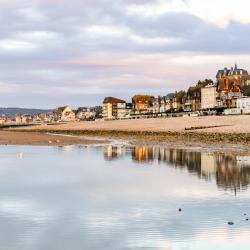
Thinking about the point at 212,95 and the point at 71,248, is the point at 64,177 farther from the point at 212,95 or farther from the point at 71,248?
the point at 212,95

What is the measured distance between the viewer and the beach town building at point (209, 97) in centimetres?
15112

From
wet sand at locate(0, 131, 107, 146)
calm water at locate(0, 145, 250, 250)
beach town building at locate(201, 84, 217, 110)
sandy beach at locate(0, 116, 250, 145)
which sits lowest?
calm water at locate(0, 145, 250, 250)

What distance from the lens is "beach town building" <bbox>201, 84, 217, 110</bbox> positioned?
5950 inches

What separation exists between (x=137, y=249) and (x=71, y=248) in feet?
3.98

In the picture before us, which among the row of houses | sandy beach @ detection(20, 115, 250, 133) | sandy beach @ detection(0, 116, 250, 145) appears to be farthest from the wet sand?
the row of houses

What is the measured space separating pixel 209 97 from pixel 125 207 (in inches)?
5586

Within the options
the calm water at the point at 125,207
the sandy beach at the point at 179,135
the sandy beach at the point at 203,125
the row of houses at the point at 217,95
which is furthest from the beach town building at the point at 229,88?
the calm water at the point at 125,207

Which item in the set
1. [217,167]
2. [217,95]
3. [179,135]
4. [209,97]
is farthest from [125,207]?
[209,97]

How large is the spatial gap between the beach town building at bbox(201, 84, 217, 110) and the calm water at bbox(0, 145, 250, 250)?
128 m

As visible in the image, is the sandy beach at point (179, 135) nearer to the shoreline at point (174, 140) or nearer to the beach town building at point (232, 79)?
the shoreline at point (174, 140)

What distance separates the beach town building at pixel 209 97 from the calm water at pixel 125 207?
420ft

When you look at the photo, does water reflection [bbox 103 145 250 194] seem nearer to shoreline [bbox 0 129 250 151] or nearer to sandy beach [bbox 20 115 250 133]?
shoreline [bbox 0 129 250 151]

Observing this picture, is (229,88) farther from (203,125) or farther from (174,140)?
(174,140)

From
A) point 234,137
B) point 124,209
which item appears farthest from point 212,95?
point 124,209
